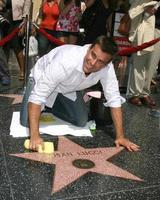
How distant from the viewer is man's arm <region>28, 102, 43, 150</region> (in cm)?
355

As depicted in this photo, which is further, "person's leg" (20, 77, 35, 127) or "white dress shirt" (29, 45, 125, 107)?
"person's leg" (20, 77, 35, 127)

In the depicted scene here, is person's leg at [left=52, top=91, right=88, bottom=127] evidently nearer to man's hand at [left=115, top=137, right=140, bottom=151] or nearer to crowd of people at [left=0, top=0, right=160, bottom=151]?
crowd of people at [left=0, top=0, right=160, bottom=151]

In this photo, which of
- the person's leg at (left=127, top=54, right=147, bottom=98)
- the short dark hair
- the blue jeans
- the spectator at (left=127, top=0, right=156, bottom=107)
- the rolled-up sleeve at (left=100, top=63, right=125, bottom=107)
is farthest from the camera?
the person's leg at (left=127, top=54, right=147, bottom=98)

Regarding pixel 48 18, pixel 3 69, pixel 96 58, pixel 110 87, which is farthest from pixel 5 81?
pixel 96 58

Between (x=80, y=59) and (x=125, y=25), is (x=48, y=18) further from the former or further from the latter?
(x=80, y=59)

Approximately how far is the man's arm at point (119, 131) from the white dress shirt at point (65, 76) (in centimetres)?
8

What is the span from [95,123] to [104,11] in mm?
1933

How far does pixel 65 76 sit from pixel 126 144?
942 millimetres

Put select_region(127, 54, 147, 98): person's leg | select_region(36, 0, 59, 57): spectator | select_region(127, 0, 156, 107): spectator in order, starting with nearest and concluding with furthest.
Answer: select_region(127, 0, 156, 107): spectator, select_region(127, 54, 147, 98): person's leg, select_region(36, 0, 59, 57): spectator

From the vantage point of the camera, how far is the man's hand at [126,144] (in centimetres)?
397

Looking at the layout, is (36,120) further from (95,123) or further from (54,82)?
(95,123)

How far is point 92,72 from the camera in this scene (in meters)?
3.74

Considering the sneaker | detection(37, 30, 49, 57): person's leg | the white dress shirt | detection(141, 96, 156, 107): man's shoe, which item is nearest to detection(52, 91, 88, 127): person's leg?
the white dress shirt

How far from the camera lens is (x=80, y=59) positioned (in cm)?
368
